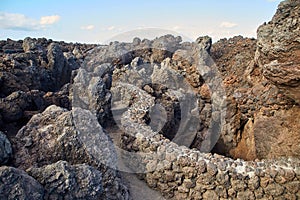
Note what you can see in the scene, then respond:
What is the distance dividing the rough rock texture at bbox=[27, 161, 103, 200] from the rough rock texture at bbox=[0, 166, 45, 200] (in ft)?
0.76

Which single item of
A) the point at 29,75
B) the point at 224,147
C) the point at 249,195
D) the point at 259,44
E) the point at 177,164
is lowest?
the point at 224,147

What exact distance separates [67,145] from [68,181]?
5.15ft

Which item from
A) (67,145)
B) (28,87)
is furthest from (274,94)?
(28,87)

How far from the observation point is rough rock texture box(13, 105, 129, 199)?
5484 millimetres

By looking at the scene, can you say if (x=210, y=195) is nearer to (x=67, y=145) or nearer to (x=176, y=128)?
(x=67, y=145)

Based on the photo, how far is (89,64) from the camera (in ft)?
62.7

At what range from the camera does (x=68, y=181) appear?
4141mm

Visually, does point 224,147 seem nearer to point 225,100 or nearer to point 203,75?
point 225,100

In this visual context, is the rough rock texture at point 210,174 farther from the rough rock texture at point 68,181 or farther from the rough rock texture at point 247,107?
the rough rock texture at point 68,181

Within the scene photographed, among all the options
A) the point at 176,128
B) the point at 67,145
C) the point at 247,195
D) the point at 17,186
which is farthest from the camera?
the point at 176,128

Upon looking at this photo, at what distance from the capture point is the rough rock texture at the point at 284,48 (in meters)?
5.99

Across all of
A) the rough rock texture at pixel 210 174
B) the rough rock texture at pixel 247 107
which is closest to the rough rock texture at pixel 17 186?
the rough rock texture at pixel 210 174

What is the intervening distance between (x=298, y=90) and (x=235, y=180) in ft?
8.02

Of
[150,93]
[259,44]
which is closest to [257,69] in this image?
[259,44]
